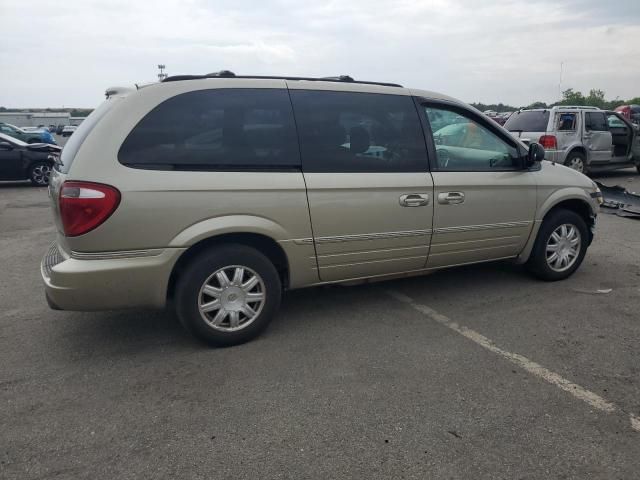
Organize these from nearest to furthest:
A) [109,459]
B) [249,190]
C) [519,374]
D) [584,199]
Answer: [109,459]
[519,374]
[249,190]
[584,199]

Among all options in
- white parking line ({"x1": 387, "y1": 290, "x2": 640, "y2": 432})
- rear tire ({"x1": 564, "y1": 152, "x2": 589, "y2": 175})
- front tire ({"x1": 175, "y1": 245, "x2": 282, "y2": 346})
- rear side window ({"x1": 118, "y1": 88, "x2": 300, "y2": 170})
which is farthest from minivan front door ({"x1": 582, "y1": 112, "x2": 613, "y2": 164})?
front tire ({"x1": 175, "y1": 245, "x2": 282, "y2": 346})

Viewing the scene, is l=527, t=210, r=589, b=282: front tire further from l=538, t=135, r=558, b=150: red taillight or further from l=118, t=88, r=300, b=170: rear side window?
l=538, t=135, r=558, b=150: red taillight

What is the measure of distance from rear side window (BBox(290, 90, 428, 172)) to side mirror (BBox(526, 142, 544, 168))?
1153mm

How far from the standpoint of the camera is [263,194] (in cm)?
350

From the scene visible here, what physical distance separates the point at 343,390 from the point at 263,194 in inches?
55.2

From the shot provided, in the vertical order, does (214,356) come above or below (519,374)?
above

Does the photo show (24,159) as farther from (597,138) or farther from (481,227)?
(597,138)

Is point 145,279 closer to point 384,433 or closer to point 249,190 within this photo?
point 249,190

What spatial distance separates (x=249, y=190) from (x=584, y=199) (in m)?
3.42

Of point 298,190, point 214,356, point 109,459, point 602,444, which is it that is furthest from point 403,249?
point 109,459

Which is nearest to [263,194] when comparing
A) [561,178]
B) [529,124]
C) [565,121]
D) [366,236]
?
[366,236]

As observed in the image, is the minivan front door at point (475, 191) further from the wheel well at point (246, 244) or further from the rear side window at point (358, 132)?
the wheel well at point (246, 244)

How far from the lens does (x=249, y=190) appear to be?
3.46m

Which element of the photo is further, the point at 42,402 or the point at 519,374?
the point at 519,374
